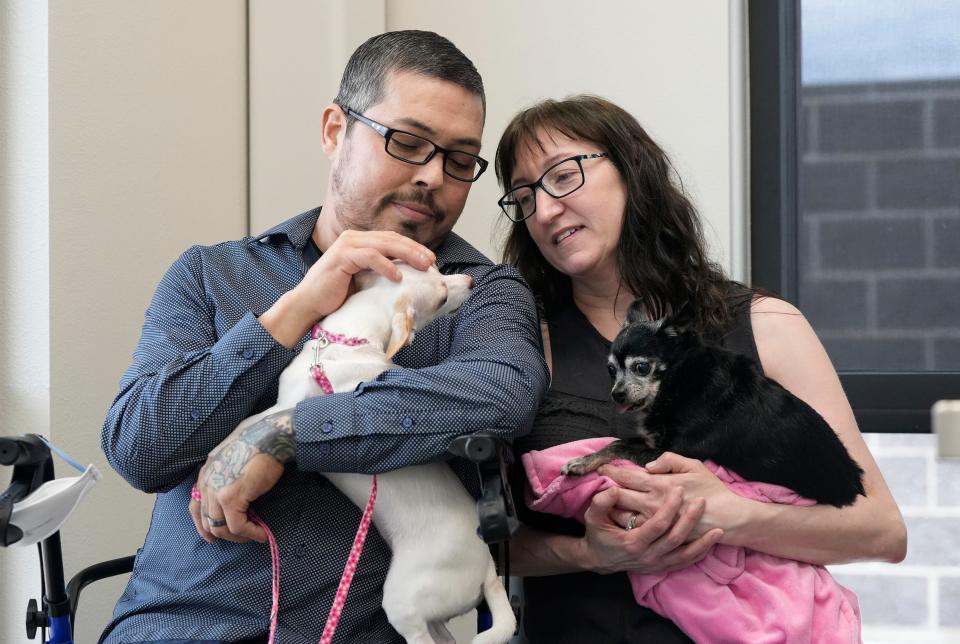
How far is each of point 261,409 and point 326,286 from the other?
23cm

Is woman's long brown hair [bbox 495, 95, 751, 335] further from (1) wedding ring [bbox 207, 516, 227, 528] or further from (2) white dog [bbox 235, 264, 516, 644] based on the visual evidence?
(1) wedding ring [bbox 207, 516, 227, 528]

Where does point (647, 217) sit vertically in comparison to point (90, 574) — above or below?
above

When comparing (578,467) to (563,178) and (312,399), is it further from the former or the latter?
(563,178)

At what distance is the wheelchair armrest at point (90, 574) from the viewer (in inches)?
59.5

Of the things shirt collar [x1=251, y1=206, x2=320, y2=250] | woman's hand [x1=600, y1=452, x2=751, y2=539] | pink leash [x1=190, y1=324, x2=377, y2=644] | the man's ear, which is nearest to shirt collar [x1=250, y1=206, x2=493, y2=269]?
shirt collar [x1=251, y1=206, x2=320, y2=250]

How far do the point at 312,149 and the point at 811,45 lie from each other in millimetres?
1447

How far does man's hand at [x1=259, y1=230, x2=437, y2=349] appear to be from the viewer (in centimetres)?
133

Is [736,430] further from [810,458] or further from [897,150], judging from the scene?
[897,150]

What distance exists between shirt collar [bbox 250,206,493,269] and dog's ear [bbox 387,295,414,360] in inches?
13.1

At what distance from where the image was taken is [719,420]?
4.90 feet

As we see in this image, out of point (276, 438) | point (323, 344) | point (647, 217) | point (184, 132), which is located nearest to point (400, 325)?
point (323, 344)

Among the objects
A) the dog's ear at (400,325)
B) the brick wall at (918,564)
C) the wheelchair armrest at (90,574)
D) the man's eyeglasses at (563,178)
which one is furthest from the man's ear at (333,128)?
the brick wall at (918,564)

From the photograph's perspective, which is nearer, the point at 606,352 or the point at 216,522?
the point at 216,522

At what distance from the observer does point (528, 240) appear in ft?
6.53
